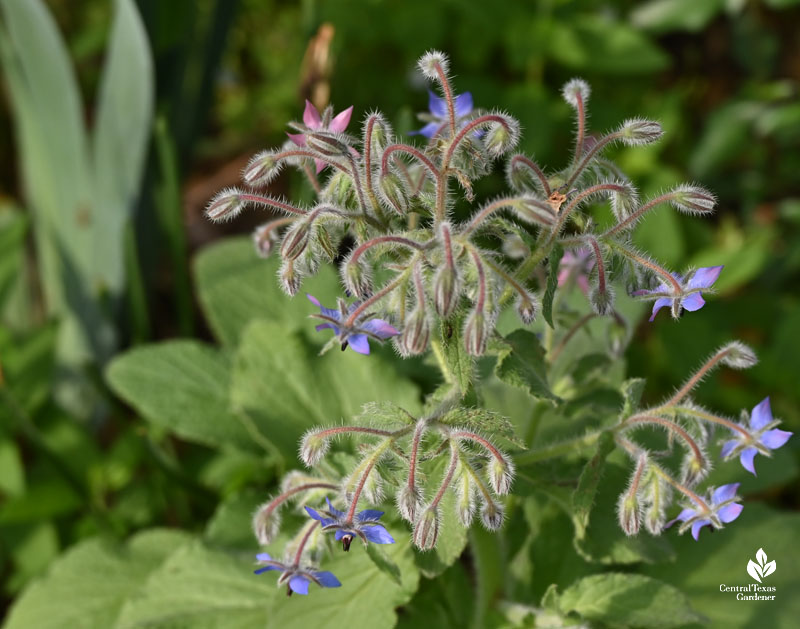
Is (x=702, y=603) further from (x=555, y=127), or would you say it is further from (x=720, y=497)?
(x=555, y=127)

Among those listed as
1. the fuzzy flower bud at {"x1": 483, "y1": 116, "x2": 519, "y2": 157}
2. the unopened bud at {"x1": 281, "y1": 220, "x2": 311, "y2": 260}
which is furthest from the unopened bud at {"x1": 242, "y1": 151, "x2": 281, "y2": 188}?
the fuzzy flower bud at {"x1": 483, "y1": 116, "x2": 519, "y2": 157}

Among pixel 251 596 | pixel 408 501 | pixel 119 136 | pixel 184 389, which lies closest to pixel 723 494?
pixel 408 501

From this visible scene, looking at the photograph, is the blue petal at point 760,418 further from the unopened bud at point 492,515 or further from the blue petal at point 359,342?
the blue petal at point 359,342

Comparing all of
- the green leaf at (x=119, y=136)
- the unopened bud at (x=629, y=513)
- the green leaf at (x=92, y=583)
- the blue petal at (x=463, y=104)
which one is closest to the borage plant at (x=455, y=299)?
the unopened bud at (x=629, y=513)

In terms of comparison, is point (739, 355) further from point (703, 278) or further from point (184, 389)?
point (184, 389)

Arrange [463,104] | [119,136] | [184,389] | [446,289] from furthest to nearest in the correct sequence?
[119,136] < [184,389] < [463,104] < [446,289]

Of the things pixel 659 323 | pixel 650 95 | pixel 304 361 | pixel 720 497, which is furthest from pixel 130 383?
pixel 650 95
